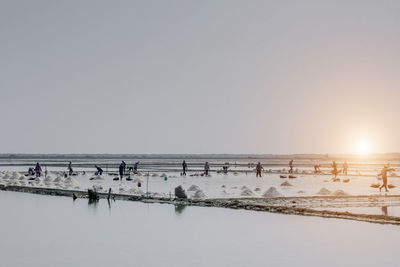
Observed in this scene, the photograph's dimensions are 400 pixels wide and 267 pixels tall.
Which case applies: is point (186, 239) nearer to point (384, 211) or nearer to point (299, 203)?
point (384, 211)

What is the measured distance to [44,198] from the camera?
35250 millimetres

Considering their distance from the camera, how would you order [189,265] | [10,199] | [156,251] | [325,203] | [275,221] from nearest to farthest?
[189,265] → [156,251] → [275,221] → [325,203] → [10,199]

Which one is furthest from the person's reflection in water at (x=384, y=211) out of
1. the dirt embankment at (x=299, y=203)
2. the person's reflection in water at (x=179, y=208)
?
the person's reflection in water at (x=179, y=208)

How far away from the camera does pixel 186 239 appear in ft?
62.0

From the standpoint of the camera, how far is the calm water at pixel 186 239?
15.4m

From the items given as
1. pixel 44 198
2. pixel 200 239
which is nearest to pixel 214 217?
pixel 200 239

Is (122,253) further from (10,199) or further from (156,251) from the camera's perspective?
(10,199)

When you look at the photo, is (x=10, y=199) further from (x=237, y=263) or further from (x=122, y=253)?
(x=237, y=263)

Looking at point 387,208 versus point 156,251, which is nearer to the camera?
point 156,251

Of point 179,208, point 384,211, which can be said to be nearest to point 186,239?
point 179,208

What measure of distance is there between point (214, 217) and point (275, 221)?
3.10 m

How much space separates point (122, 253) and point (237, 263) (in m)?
3.81

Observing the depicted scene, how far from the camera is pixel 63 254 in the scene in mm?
16078

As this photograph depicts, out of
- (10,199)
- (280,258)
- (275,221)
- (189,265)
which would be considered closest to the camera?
(189,265)
